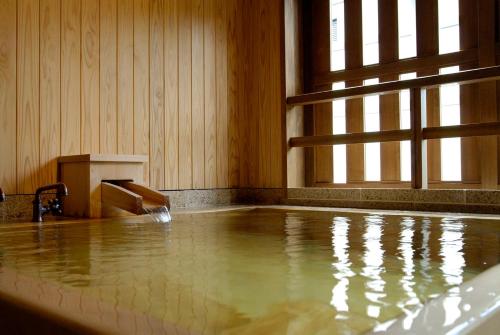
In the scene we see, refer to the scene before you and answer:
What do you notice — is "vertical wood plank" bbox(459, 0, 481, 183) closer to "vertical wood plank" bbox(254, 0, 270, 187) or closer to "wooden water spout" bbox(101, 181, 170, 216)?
"vertical wood plank" bbox(254, 0, 270, 187)

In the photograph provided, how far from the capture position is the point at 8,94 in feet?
9.94

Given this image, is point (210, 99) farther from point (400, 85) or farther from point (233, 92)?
point (400, 85)

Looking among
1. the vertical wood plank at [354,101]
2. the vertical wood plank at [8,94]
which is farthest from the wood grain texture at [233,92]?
the vertical wood plank at [8,94]

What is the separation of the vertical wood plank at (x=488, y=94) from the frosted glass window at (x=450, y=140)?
0.62 ft

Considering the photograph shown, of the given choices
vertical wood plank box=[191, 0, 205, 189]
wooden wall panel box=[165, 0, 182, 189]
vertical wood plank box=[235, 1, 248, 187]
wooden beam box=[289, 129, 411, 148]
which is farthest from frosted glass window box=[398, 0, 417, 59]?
wooden wall panel box=[165, 0, 182, 189]

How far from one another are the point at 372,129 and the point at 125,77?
6.86 ft

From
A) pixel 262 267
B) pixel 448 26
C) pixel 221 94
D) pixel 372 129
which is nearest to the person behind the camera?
pixel 262 267

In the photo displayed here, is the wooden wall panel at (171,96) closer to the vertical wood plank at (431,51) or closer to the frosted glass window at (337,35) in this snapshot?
the frosted glass window at (337,35)

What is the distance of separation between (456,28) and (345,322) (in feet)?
11.3

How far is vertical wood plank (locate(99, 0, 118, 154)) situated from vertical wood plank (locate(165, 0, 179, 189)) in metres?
0.49

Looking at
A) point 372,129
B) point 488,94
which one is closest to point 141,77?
point 372,129

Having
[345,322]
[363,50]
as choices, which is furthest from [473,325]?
[363,50]

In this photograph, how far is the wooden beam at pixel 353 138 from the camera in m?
3.57

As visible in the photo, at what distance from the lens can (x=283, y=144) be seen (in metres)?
4.38
